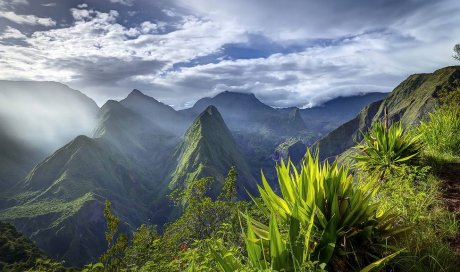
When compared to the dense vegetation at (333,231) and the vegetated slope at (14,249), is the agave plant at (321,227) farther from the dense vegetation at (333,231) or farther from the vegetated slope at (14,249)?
the vegetated slope at (14,249)

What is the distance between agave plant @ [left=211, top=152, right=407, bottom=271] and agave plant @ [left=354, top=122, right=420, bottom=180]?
414 cm

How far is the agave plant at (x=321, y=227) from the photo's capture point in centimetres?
372

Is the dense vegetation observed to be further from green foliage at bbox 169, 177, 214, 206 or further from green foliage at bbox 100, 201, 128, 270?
green foliage at bbox 169, 177, 214, 206

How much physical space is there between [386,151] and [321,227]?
5669mm

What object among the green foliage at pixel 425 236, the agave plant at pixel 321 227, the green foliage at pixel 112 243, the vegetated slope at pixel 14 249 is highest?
the agave plant at pixel 321 227

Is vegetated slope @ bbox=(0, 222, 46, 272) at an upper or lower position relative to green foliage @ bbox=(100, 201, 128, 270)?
lower

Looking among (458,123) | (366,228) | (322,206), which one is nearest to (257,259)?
(322,206)

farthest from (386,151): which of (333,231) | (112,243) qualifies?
(112,243)

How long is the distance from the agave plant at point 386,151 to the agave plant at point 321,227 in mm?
4142

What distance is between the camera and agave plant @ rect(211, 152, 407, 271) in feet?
12.2

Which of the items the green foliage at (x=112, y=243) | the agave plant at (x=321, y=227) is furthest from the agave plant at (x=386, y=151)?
the green foliage at (x=112, y=243)

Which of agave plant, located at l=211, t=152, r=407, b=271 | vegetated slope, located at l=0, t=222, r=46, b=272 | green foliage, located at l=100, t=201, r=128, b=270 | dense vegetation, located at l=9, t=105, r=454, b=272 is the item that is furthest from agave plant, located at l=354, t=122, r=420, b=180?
vegetated slope, located at l=0, t=222, r=46, b=272

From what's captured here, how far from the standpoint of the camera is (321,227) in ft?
14.3

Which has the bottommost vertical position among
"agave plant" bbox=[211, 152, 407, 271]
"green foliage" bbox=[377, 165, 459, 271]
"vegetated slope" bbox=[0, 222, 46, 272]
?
"vegetated slope" bbox=[0, 222, 46, 272]
